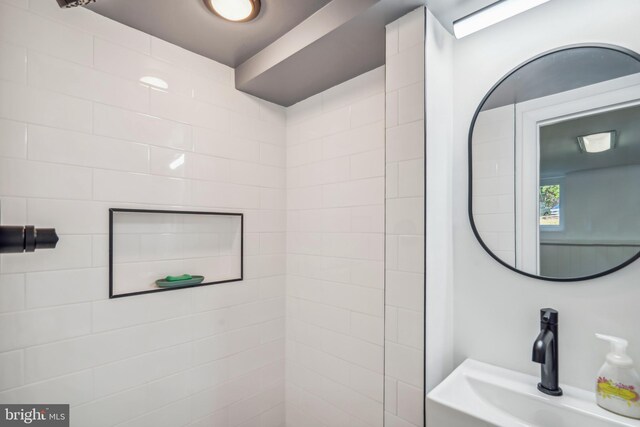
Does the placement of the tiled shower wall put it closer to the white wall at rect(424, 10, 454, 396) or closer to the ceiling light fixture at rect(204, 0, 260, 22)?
the ceiling light fixture at rect(204, 0, 260, 22)

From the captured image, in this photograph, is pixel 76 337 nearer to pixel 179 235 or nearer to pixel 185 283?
pixel 185 283

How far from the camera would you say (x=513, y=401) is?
100 cm

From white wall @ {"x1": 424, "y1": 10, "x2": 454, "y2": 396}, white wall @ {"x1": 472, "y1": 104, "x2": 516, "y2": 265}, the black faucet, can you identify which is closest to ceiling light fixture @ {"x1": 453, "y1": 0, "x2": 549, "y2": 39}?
white wall @ {"x1": 424, "y1": 10, "x2": 454, "y2": 396}

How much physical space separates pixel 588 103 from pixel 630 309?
2.14ft

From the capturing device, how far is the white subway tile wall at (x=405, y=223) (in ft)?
3.56

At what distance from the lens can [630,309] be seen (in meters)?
0.91

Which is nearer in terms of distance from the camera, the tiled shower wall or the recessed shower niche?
the tiled shower wall

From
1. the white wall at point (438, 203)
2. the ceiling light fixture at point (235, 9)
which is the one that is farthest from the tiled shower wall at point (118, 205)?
the white wall at point (438, 203)

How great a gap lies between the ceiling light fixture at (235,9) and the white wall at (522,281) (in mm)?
843

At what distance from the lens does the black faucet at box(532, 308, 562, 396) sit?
0.97 metres

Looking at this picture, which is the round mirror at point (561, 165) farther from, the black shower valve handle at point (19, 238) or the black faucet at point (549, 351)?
the black shower valve handle at point (19, 238)

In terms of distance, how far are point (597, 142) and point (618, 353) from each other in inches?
25.1

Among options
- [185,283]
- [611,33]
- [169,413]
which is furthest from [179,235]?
[611,33]

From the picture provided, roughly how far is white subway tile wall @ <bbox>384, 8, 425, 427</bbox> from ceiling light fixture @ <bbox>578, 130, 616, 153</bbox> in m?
0.51
